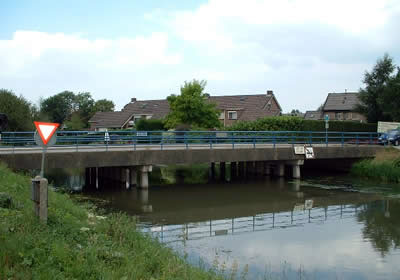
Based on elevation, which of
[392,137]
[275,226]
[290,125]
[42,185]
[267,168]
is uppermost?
[290,125]

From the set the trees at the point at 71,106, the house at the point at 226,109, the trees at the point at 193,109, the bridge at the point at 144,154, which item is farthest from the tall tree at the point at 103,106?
the bridge at the point at 144,154

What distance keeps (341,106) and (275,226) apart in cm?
6222

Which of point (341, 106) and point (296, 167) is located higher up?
point (341, 106)

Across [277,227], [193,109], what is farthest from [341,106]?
[277,227]

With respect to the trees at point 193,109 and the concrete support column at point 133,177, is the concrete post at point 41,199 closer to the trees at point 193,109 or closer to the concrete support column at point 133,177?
the concrete support column at point 133,177

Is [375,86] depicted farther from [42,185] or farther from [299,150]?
[42,185]

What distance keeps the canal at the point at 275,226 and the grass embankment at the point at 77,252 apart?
4.25 ft

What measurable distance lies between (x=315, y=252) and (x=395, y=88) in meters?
31.4

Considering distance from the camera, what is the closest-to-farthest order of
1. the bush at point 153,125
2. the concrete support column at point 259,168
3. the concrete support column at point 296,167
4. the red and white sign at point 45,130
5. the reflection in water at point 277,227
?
the red and white sign at point 45,130
the reflection in water at point 277,227
the concrete support column at point 296,167
the concrete support column at point 259,168
the bush at point 153,125

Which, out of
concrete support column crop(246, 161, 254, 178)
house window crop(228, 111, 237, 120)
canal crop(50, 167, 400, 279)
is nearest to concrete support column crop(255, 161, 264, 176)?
concrete support column crop(246, 161, 254, 178)

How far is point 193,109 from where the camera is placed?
150ft

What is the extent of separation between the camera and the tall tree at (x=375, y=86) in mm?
42625

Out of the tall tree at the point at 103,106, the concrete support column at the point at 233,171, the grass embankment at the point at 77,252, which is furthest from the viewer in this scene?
the tall tree at the point at 103,106

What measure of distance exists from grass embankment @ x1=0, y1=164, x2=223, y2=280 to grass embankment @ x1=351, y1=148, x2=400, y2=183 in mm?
20008
